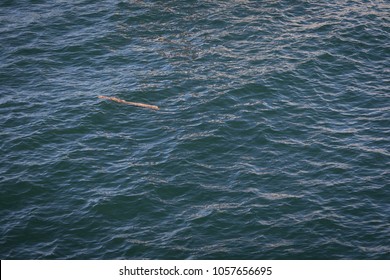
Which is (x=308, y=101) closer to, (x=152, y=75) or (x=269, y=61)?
(x=269, y=61)

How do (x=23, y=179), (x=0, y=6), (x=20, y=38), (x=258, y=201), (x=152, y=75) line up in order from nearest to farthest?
1. (x=258, y=201)
2. (x=23, y=179)
3. (x=152, y=75)
4. (x=20, y=38)
5. (x=0, y=6)

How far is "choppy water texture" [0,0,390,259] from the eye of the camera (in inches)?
1175

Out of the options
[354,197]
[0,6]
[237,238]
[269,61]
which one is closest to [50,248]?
[237,238]

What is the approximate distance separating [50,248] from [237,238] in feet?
35.4

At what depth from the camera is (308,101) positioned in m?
40.2

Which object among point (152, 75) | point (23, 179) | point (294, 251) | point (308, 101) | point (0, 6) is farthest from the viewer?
point (0, 6)

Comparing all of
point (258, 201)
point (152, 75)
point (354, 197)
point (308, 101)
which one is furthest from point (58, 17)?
point (354, 197)

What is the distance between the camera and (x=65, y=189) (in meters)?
33.2

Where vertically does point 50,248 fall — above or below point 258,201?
below

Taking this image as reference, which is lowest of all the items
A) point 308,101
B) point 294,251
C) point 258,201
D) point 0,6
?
point 294,251

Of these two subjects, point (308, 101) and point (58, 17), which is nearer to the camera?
point (308, 101)

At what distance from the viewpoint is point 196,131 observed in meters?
37.7

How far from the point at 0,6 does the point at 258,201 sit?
1534 inches

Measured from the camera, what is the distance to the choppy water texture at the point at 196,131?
29844 millimetres
